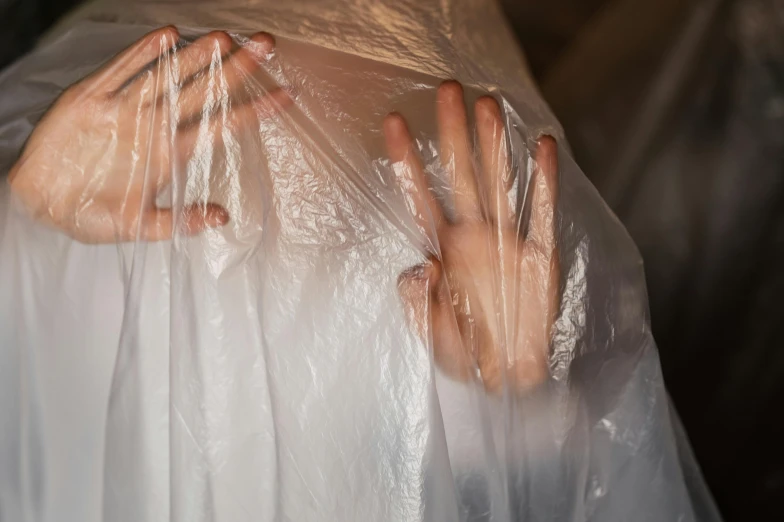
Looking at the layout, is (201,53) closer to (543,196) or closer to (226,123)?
(226,123)

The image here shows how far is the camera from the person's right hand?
1.36 ft

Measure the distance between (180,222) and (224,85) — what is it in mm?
88

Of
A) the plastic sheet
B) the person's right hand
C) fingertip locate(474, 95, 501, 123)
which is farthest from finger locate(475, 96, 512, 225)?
the plastic sheet

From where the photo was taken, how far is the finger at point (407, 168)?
17.0 inches

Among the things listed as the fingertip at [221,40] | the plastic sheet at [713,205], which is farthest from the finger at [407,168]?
the plastic sheet at [713,205]

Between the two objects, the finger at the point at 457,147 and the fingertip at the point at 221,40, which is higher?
the fingertip at the point at 221,40

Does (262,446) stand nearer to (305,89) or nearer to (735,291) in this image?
(305,89)

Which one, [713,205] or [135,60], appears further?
[713,205]

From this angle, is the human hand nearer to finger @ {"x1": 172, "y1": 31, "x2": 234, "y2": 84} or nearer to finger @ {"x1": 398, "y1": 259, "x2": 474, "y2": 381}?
finger @ {"x1": 398, "y1": 259, "x2": 474, "y2": 381}

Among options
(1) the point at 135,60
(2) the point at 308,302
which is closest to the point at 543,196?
(2) the point at 308,302

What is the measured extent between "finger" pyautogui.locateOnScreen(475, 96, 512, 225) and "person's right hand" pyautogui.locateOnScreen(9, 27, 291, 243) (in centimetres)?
13

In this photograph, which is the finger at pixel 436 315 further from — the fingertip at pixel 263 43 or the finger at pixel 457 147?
the fingertip at pixel 263 43

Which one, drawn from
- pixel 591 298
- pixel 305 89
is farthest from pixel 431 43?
pixel 591 298

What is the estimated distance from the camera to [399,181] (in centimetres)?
43
